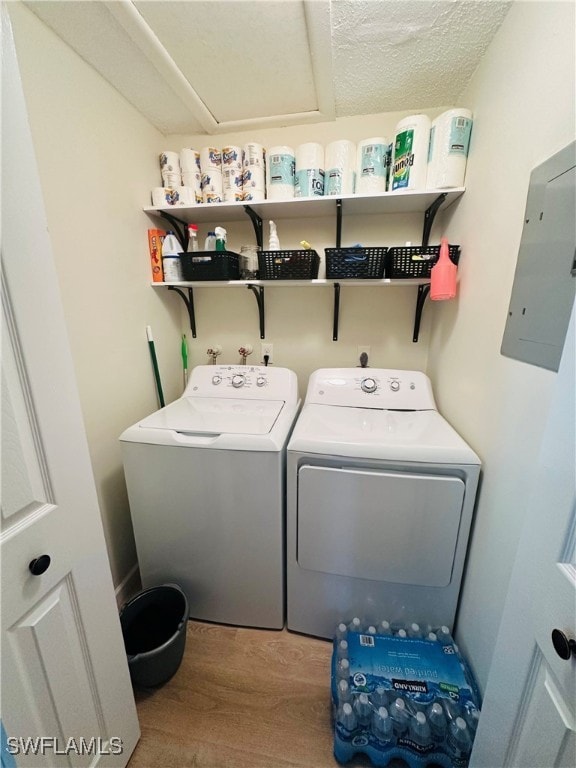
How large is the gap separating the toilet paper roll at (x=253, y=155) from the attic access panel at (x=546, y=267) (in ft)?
3.88

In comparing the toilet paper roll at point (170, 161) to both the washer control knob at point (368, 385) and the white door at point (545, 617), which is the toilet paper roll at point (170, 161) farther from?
the white door at point (545, 617)

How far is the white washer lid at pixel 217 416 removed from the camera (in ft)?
4.11

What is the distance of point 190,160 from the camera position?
157 centimetres

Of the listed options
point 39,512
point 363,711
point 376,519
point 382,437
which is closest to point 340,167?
point 382,437

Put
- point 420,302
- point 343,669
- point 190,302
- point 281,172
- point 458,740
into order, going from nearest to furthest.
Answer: point 458,740 < point 343,669 < point 281,172 < point 420,302 < point 190,302

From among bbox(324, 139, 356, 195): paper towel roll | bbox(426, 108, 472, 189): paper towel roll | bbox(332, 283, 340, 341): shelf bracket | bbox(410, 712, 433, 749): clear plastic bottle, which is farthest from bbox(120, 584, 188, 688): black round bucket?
bbox(426, 108, 472, 189): paper towel roll

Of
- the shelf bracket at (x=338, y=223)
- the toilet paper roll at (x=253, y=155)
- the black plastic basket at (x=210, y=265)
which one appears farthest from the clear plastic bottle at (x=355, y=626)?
the toilet paper roll at (x=253, y=155)

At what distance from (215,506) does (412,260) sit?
143cm

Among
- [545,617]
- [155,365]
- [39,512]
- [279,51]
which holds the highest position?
[279,51]

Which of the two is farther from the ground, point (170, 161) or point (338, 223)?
point (170, 161)

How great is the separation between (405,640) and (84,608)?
116 cm

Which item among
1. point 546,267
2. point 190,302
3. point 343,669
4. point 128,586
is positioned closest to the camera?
point 546,267

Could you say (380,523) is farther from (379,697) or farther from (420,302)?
(420,302)

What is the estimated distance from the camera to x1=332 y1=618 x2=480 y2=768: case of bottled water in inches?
37.7
